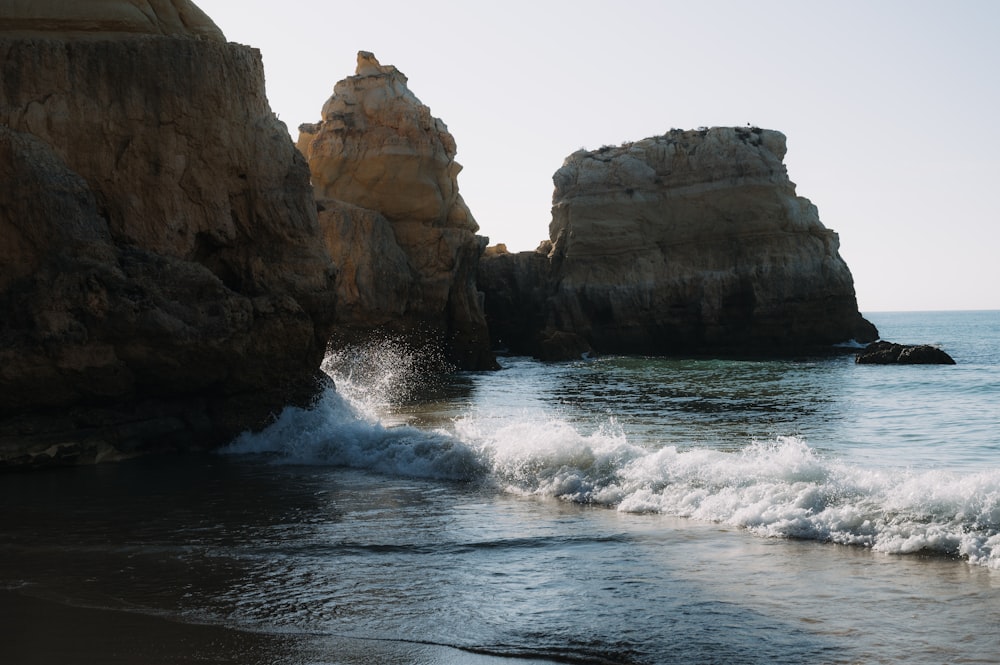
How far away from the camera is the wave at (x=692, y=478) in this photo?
8.51m

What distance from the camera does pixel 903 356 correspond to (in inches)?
1362

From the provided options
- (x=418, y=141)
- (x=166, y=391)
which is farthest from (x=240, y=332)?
(x=418, y=141)

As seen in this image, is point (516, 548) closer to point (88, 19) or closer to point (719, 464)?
point (719, 464)

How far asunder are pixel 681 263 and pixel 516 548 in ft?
127

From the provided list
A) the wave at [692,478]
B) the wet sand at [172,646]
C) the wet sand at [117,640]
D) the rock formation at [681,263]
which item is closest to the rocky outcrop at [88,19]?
the wave at [692,478]

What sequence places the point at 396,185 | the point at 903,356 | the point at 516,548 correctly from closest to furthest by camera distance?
the point at 516,548 → the point at 396,185 → the point at 903,356

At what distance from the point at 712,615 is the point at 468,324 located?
1192 inches

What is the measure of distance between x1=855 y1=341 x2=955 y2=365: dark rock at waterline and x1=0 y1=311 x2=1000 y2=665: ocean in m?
19.7

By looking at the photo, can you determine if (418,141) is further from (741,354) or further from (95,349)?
(95,349)

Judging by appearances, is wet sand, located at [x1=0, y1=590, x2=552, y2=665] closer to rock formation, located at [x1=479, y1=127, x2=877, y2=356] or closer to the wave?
the wave

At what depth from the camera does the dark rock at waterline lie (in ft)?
113

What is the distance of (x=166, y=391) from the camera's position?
14984 millimetres

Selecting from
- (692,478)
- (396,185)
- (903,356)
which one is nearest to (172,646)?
(692,478)

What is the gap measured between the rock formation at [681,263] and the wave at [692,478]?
86.5ft
